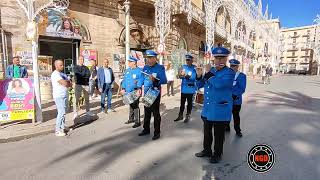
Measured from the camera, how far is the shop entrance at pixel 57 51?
12.7 meters

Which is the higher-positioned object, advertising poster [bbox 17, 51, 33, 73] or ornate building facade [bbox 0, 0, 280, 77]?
ornate building facade [bbox 0, 0, 280, 77]

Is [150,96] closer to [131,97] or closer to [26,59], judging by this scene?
[131,97]

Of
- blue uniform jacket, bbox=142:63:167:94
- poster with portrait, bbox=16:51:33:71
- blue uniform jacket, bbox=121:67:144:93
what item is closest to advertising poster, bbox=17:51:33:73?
poster with portrait, bbox=16:51:33:71

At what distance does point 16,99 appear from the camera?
7.23 m

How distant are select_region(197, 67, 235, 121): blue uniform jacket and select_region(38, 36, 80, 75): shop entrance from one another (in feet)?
31.7

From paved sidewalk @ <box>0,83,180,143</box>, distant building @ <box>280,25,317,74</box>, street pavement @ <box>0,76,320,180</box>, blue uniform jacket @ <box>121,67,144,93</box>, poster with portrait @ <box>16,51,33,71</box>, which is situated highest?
distant building @ <box>280,25,317,74</box>

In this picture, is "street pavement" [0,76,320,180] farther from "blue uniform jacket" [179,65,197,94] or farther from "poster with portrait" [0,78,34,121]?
"poster with portrait" [0,78,34,121]

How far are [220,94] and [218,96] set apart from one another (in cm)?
5

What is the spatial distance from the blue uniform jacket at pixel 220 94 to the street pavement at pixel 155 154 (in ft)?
2.72

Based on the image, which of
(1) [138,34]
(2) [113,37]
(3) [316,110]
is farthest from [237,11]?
(3) [316,110]

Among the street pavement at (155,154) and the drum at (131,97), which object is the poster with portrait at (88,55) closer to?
the street pavement at (155,154)

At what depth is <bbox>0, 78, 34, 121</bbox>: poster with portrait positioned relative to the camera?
709 cm

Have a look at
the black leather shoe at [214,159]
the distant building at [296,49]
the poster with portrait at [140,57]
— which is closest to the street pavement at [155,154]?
the black leather shoe at [214,159]

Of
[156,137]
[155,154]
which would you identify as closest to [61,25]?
[156,137]
